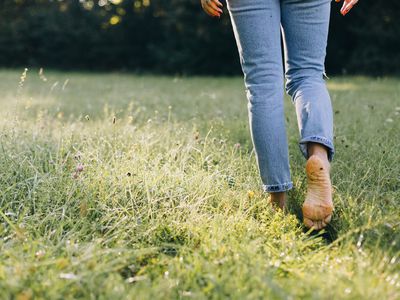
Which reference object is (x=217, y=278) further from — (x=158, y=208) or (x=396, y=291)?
(x=158, y=208)

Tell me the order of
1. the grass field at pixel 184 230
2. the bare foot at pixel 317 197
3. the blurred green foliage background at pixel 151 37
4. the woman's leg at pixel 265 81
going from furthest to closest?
the blurred green foliage background at pixel 151 37, the woman's leg at pixel 265 81, the bare foot at pixel 317 197, the grass field at pixel 184 230

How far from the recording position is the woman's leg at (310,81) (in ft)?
6.71

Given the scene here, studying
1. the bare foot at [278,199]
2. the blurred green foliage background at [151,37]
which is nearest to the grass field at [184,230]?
the bare foot at [278,199]

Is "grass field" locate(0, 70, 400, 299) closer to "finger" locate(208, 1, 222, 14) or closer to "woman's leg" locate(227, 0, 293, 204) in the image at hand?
"woman's leg" locate(227, 0, 293, 204)

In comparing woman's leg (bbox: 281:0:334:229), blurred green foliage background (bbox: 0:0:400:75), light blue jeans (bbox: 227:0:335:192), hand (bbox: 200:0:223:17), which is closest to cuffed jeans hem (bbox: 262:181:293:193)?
light blue jeans (bbox: 227:0:335:192)

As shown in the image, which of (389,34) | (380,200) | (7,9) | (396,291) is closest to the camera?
(396,291)

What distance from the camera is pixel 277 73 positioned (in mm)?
2145

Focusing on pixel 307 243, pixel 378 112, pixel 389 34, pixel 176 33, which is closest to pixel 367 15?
pixel 389 34

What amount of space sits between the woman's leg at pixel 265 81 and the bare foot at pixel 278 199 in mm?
16

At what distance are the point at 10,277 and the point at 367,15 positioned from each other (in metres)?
11.8

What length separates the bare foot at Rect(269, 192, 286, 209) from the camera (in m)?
2.17

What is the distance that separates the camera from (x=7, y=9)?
18672 mm

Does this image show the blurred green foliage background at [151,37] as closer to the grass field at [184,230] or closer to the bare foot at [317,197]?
the grass field at [184,230]

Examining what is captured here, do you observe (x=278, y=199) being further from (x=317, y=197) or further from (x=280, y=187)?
(x=317, y=197)
